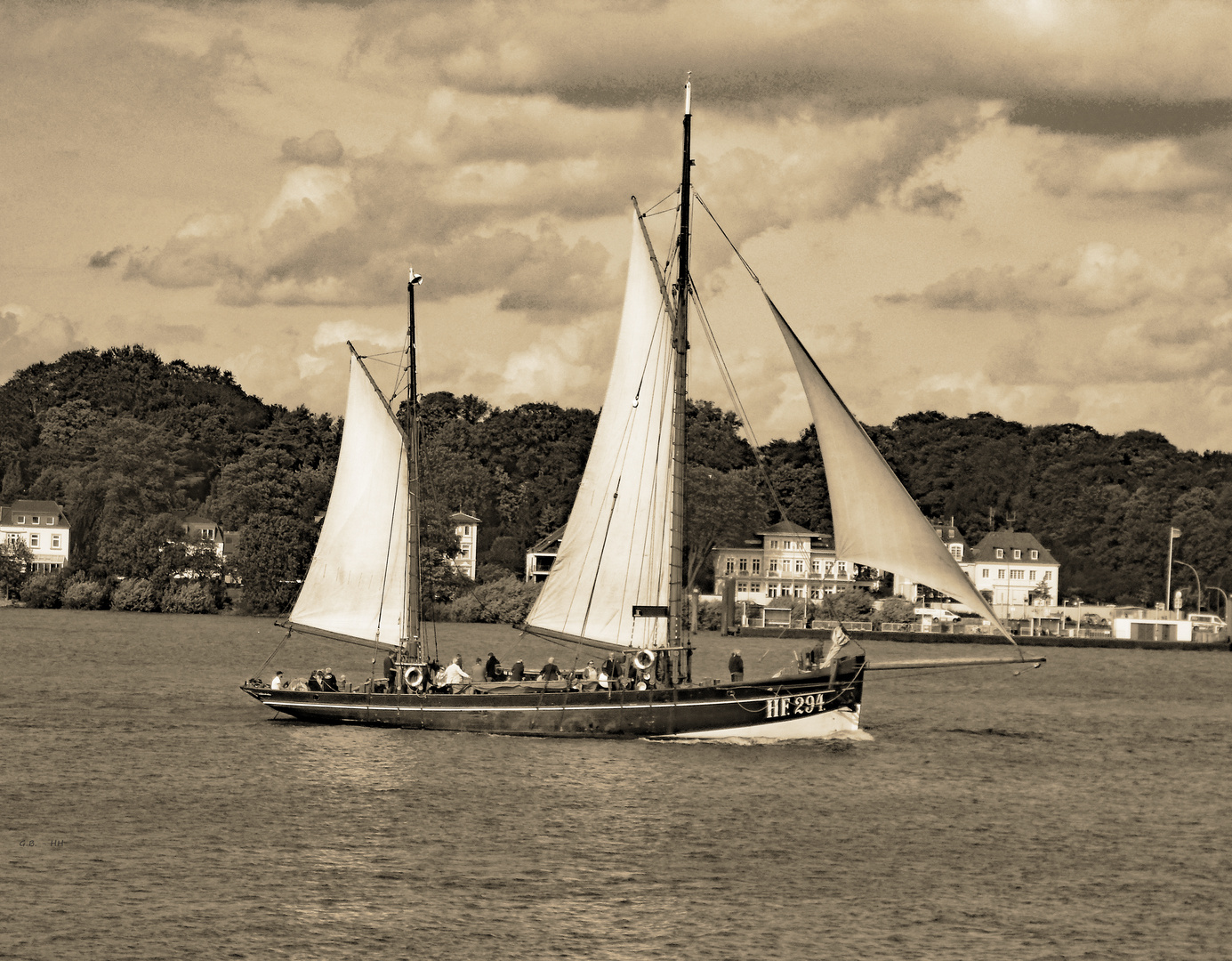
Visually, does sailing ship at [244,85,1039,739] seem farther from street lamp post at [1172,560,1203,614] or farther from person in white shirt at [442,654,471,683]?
street lamp post at [1172,560,1203,614]

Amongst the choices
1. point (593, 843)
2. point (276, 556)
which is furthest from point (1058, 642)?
point (593, 843)

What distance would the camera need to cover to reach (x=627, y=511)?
5331cm

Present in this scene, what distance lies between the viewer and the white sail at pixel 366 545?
192 feet

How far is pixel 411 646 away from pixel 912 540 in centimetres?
2005

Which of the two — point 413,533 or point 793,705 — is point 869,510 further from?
point 413,533

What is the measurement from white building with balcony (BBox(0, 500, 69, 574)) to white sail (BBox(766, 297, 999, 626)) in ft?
521

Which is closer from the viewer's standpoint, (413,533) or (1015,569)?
(413,533)

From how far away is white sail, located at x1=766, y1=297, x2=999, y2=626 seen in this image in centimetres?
4647

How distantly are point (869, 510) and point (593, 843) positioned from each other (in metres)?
15.4

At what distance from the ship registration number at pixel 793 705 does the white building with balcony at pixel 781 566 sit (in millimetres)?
131894

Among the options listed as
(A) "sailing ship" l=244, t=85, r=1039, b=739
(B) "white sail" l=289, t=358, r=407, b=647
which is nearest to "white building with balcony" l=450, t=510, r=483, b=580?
(B) "white sail" l=289, t=358, r=407, b=647

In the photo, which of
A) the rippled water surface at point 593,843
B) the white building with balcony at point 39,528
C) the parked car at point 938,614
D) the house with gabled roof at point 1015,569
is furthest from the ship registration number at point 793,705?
the white building with balcony at point 39,528

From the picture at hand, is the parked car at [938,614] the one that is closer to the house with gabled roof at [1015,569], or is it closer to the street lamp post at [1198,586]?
the house with gabled roof at [1015,569]

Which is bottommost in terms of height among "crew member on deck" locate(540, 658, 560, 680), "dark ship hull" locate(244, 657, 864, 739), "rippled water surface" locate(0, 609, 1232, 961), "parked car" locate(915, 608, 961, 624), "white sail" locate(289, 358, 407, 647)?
"rippled water surface" locate(0, 609, 1232, 961)
